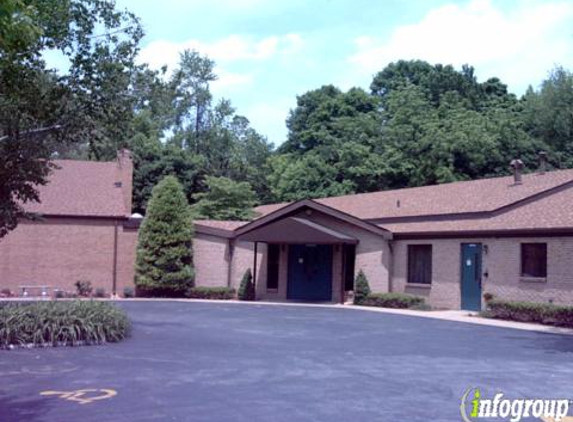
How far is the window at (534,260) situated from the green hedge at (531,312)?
5.23 ft

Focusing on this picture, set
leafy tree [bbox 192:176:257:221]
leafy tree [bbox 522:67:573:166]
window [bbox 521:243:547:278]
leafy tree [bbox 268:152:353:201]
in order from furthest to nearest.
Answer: leafy tree [bbox 268:152:353:201]
leafy tree [bbox 522:67:573:166]
leafy tree [bbox 192:176:257:221]
window [bbox 521:243:547:278]

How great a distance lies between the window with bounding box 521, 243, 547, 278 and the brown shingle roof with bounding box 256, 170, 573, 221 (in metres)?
2.81

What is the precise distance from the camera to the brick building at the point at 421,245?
78.2 feet

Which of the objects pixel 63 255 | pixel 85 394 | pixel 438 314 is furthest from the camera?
pixel 63 255

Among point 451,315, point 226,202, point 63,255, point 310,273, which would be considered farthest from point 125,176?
point 451,315

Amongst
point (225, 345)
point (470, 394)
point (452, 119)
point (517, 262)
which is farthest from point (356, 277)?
point (452, 119)

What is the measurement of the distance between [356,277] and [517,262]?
7.37 metres

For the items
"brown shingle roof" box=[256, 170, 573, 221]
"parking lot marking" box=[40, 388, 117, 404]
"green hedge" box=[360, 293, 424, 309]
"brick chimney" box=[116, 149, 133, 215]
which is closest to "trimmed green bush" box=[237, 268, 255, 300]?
"green hedge" box=[360, 293, 424, 309]

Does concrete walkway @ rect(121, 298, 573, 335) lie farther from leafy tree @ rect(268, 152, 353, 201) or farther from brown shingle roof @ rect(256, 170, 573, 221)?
leafy tree @ rect(268, 152, 353, 201)

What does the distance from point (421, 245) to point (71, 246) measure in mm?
15495

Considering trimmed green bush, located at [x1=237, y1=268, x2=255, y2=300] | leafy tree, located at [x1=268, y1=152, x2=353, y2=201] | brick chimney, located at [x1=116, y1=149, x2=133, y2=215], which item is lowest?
trimmed green bush, located at [x1=237, y1=268, x2=255, y2=300]

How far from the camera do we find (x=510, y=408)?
934 centimetres

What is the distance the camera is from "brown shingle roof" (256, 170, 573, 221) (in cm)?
2759

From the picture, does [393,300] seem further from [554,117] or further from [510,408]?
[554,117]
